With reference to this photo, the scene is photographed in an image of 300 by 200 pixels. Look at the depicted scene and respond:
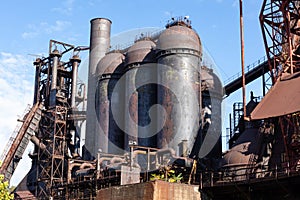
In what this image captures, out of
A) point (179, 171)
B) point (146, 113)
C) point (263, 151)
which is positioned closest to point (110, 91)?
point (146, 113)

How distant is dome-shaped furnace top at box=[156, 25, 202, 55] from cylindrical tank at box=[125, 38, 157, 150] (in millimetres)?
1948

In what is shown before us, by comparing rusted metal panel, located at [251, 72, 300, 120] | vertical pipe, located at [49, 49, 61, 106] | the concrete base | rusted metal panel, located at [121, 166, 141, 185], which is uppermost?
vertical pipe, located at [49, 49, 61, 106]

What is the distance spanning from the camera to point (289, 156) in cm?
2558

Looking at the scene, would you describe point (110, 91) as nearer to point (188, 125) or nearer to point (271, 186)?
point (188, 125)

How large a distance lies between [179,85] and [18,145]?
56.3 feet

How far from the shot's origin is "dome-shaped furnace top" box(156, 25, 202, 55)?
36.7 m

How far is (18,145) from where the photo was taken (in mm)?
44188

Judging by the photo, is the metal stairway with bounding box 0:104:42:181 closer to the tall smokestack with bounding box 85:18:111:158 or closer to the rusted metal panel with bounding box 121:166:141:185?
the tall smokestack with bounding box 85:18:111:158

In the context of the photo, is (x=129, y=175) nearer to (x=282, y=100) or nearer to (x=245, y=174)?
(x=245, y=174)

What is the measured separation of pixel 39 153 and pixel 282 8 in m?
25.8

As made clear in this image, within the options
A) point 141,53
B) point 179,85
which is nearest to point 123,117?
point 141,53

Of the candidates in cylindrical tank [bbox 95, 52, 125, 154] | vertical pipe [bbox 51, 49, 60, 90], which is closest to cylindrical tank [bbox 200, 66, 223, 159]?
cylindrical tank [bbox 95, 52, 125, 154]

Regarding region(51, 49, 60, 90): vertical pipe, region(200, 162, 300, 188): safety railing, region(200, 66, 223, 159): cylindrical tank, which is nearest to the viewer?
region(200, 162, 300, 188): safety railing

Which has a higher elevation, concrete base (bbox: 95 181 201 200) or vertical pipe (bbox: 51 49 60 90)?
vertical pipe (bbox: 51 49 60 90)
